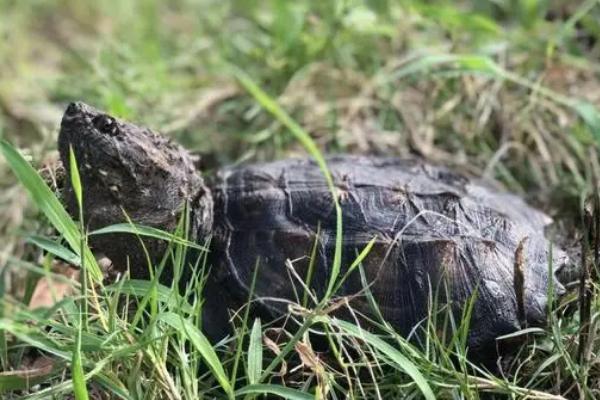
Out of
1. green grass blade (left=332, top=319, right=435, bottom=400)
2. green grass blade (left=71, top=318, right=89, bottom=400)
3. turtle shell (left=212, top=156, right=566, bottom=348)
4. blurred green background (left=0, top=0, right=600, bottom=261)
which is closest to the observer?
green grass blade (left=71, top=318, right=89, bottom=400)

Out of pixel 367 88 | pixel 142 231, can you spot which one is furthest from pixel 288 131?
pixel 142 231

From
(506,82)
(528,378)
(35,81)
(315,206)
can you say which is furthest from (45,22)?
(528,378)

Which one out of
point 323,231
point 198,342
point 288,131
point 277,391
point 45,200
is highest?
point 288,131

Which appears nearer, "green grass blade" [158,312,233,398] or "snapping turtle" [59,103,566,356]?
A: "green grass blade" [158,312,233,398]

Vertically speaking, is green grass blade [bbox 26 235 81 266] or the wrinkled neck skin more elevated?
the wrinkled neck skin

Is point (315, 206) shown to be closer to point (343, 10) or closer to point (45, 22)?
point (343, 10)

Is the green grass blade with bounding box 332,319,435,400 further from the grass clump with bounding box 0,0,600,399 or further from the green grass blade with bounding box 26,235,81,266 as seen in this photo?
the green grass blade with bounding box 26,235,81,266

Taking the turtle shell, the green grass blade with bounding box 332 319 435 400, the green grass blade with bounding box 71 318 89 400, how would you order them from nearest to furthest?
the green grass blade with bounding box 71 318 89 400 → the green grass blade with bounding box 332 319 435 400 → the turtle shell

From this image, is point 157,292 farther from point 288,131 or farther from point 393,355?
point 288,131

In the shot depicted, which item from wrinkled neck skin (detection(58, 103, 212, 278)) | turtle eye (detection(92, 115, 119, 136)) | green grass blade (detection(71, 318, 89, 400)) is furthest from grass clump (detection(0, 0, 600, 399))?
turtle eye (detection(92, 115, 119, 136))
